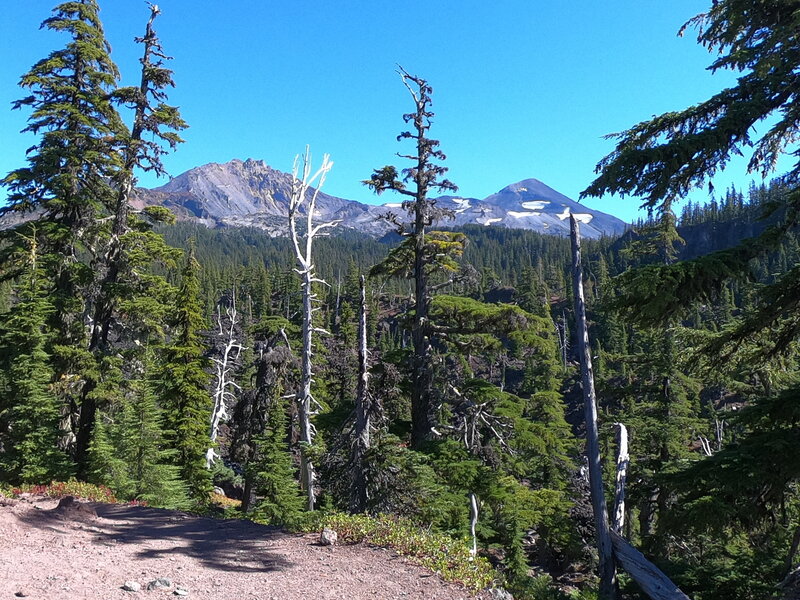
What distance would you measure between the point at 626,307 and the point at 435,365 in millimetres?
7513

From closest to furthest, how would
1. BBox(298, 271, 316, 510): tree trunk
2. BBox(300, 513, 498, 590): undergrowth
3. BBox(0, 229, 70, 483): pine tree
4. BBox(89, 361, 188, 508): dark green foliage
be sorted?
1. BBox(300, 513, 498, 590): undergrowth
2. BBox(0, 229, 70, 483): pine tree
3. BBox(298, 271, 316, 510): tree trunk
4. BBox(89, 361, 188, 508): dark green foliage

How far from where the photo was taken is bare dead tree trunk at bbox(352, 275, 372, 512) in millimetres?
10297

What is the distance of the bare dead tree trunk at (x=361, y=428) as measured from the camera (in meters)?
10.3

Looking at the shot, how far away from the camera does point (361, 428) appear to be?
10.7 m

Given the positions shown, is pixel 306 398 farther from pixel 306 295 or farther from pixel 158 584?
pixel 158 584

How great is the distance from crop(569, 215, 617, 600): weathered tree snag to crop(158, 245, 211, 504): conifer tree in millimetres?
14541

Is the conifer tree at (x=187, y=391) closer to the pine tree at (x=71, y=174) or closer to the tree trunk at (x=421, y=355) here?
the pine tree at (x=71, y=174)

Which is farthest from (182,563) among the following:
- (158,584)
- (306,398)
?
(306,398)

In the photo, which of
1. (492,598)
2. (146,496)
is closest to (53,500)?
(146,496)

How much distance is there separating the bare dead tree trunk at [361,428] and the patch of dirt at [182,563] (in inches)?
59.6

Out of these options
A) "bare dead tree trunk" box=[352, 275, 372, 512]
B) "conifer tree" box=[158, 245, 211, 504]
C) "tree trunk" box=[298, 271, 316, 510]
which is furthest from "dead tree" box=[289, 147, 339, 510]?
"conifer tree" box=[158, 245, 211, 504]

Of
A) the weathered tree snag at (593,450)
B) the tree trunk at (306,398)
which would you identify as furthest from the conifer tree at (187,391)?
the weathered tree snag at (593,450)

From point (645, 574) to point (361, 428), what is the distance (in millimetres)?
5629

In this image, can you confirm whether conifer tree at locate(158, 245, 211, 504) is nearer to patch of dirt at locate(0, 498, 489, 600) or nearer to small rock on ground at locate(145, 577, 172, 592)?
patch of dirt at locate(0, 498, 489, 600)
